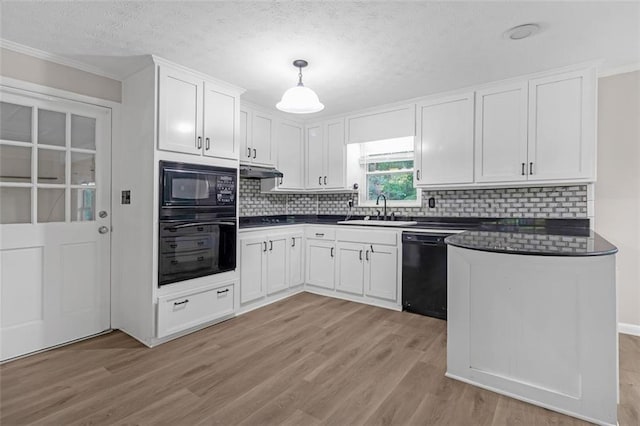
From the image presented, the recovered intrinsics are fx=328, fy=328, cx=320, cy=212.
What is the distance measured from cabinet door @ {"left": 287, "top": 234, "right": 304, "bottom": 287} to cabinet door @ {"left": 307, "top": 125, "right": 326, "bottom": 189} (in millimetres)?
847

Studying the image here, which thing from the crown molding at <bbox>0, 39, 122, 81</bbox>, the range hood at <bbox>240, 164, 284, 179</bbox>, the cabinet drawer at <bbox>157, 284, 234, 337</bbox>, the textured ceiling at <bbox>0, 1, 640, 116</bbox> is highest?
the textured ceiling at <bbox>0, 1, 640, 116</bbox>

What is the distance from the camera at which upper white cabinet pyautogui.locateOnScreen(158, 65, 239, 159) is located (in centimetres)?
276

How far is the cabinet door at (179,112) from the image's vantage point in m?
A: 2.75

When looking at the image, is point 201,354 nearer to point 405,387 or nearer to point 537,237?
point 405,387

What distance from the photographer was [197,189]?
300 cm

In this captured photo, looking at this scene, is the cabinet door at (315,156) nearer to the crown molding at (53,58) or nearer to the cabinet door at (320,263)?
the cabinet door at (320,263)

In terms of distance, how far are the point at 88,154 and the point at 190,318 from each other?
5.67ft

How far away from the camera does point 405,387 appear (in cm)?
207

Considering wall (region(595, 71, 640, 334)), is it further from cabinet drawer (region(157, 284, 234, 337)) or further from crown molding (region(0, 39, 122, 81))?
crown molding (region(0, 39, 122, 81))

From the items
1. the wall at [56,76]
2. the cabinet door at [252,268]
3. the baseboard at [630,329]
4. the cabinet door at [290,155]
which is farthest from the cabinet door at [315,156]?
the baseboard at [630,329]

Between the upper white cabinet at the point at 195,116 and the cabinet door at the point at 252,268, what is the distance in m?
0.95

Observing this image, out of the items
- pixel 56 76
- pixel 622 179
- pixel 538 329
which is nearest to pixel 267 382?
pixel 538 329

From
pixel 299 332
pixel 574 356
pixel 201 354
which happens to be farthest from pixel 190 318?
pixel 574 356

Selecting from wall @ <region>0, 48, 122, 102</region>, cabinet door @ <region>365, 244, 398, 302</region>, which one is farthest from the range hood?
cabinet door @ <region>365, 244, 398, 302</region>
